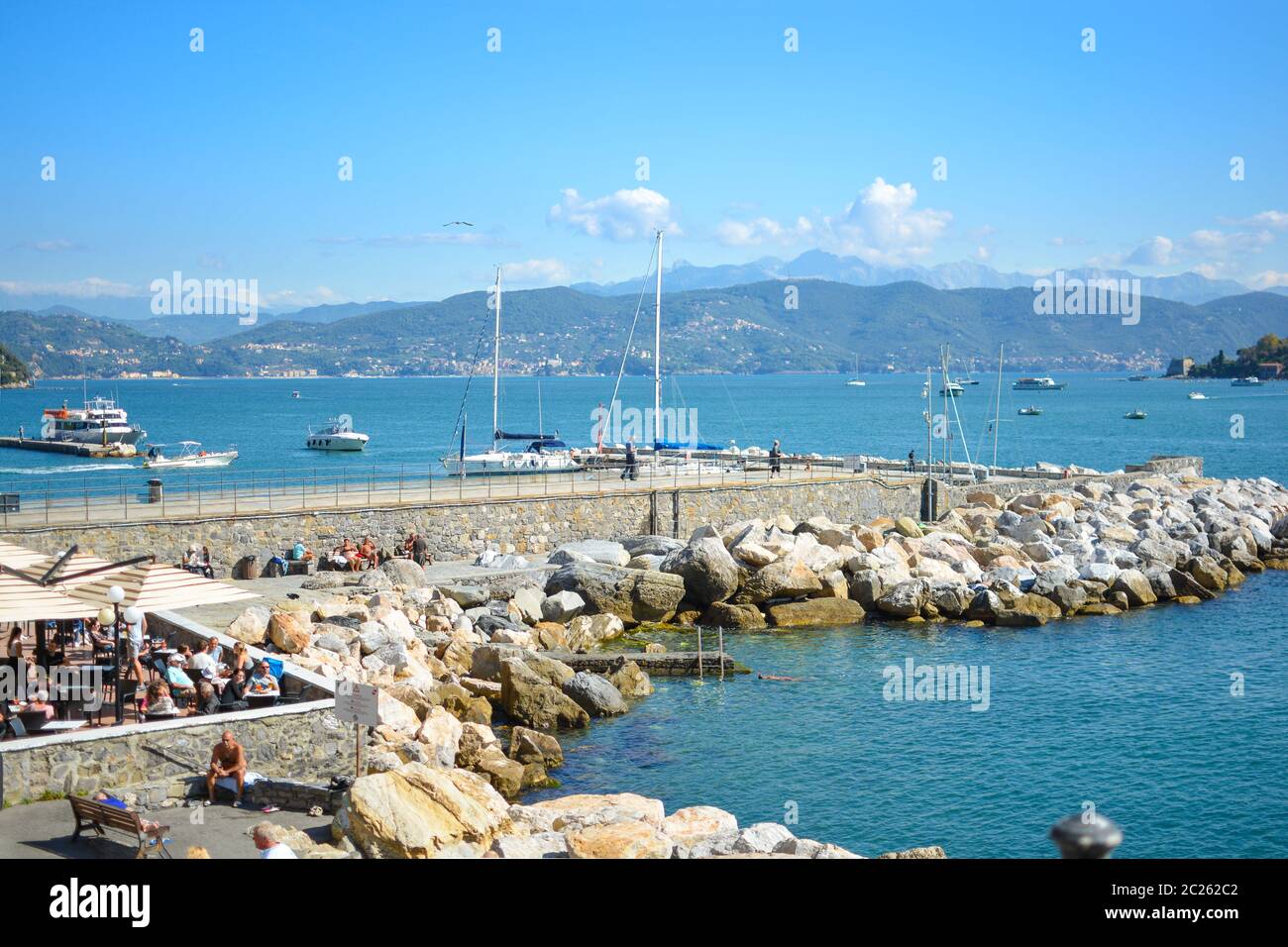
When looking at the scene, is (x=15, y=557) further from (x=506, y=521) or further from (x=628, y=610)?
(x=506, y=521)

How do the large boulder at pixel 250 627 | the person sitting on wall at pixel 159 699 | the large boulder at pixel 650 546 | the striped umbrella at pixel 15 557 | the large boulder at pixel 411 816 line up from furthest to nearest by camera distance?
the large boulder at pixel 650 546, the large boulder at pixel 250 627, the striped umbrella at pixel 15 557, the person sitting on wall at pixel 159 699, the large boulder at pixel 411 816

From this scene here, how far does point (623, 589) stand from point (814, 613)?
198 inches

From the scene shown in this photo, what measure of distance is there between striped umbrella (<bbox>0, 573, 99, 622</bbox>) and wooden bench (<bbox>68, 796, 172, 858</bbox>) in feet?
8.34

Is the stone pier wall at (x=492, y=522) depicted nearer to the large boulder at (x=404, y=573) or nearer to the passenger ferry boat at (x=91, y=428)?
the large boulder at (x=404, y=573)

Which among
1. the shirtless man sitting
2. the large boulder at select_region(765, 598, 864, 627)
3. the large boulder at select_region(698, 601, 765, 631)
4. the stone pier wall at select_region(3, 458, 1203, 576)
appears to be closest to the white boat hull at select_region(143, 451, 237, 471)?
the stone pier wall at select_region(3, 458, 1203, 576)

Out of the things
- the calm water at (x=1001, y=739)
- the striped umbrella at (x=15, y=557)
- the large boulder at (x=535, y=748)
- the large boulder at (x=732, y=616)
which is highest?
the striped umbrella at (x=15, y=557)

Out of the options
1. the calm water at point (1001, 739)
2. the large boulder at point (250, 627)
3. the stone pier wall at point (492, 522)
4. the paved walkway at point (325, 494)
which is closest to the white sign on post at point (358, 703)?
the calm water at point (1001, 739)

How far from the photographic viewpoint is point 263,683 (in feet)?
49.8

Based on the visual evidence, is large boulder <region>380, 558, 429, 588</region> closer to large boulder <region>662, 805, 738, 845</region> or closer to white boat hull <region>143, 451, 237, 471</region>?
large boulder <region>662, 805, 738, 845</region>

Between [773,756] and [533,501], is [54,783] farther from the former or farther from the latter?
[533,501]

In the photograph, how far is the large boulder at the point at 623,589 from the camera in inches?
1146

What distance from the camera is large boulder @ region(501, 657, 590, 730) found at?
2108 cm

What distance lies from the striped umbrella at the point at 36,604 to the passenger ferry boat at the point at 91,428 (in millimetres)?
82134

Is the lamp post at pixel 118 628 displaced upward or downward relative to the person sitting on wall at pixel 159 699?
upward
